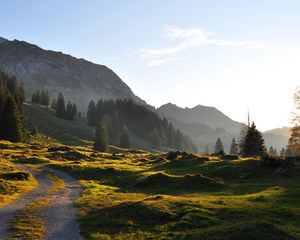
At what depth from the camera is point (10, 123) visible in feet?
415

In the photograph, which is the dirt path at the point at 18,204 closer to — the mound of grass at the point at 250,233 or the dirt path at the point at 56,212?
the dirt path at the point at 56,212

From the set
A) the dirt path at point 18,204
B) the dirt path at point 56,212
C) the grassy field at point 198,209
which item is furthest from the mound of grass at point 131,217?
the dirt path at point 18,204

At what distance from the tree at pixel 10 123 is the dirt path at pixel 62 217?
87.0m

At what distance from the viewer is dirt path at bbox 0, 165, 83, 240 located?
78.2 feet

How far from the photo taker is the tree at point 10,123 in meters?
125

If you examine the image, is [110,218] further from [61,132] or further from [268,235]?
[61,132]

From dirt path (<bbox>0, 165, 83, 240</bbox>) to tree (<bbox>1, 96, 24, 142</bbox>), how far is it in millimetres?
82023

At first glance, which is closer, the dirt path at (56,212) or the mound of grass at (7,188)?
the dirt path at (56,212)

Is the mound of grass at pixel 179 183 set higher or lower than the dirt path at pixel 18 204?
higher

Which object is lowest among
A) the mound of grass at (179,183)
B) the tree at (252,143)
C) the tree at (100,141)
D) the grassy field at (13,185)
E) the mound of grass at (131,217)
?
the grassy field at (13,185)

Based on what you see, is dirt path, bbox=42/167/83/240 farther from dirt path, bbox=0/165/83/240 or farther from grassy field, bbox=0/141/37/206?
grassy field, bbox=0/141/37/206

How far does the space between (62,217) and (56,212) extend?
2.16 m

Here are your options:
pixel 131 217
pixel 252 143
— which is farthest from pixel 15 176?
pixel 252 143

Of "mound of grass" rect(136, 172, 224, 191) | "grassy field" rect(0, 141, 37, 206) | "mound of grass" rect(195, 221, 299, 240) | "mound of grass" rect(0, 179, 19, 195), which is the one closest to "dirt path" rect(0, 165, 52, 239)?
"grassy field" rect(0, 141, 37, 206)
